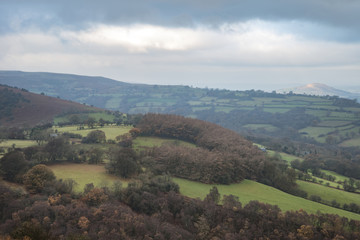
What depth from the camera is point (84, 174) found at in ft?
187

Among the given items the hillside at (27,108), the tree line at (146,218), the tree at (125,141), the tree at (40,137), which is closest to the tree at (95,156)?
the tree at (125,141)

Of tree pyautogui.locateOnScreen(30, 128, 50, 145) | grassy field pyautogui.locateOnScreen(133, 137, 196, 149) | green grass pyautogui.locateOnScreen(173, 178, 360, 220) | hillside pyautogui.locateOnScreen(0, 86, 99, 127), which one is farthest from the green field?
green grass pyautogui.locateOnScreen(173, 178, 360, 220)

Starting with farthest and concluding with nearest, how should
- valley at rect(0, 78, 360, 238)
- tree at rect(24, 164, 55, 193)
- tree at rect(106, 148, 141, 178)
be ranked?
tree at rect(106, 148, 141, 178), valley at rect(0, 78, 360, 238), tree at rect(24, 164, 55, 193)

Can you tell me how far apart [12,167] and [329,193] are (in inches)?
2655

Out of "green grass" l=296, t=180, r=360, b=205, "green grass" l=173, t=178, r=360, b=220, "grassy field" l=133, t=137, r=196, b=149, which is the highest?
"grassy field" l=133, t=137, r=196, b=149

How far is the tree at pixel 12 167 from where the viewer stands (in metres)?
49.0

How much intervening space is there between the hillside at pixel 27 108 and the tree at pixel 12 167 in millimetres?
108587

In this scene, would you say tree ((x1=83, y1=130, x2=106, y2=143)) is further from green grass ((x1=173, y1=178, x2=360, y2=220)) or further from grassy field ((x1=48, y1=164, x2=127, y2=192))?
green grass ((x1=173, y1=178, x2=360, y2=220))

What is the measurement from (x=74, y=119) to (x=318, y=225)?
117 meters

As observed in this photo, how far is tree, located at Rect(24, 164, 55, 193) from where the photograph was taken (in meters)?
44.7

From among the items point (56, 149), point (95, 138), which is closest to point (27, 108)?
point (95, 138)

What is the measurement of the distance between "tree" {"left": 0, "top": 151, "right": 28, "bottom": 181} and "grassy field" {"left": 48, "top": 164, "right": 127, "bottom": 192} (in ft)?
22.2

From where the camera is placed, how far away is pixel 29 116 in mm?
163625

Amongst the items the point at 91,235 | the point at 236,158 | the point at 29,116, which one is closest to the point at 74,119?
the point at 29,116
